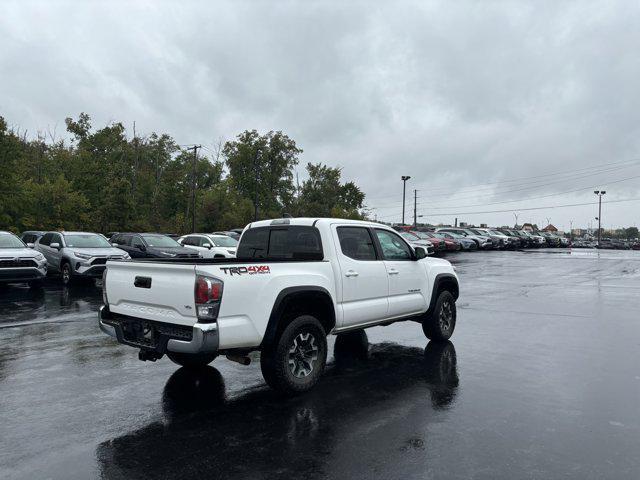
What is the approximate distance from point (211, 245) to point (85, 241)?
258 inches

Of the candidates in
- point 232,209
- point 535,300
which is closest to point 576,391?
point 535,300

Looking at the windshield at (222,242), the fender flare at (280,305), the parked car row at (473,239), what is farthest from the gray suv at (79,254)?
the parked car row at (473,239)

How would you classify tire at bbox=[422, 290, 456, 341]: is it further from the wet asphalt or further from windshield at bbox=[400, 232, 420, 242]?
windshield at bbox=[400, 232, 420, 242]

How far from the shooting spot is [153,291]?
509 centimetres

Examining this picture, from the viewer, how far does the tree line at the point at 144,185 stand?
36.2 m

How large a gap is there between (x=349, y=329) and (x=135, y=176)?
59413mm

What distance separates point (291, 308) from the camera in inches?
217

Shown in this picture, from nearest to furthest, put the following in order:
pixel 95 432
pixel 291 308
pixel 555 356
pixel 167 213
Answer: pixel 95 432, pixel 291 308, pixel 555 356, pixel 167 213

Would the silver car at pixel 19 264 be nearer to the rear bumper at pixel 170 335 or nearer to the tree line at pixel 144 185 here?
the rear bumper at pixel 170 335

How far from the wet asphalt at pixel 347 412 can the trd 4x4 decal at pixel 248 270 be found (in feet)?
4.43

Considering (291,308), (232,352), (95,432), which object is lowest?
(95,432)

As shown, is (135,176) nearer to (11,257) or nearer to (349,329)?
(11,257)

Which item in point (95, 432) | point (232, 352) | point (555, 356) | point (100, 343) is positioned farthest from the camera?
point (100, 343)

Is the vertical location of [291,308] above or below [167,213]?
below
